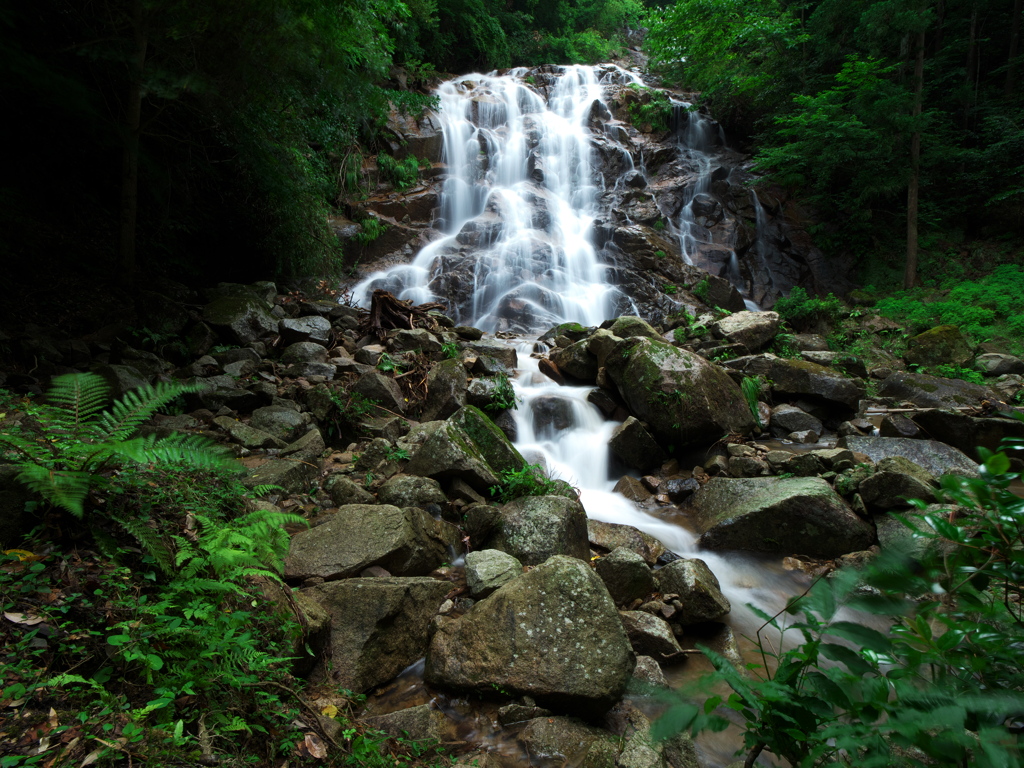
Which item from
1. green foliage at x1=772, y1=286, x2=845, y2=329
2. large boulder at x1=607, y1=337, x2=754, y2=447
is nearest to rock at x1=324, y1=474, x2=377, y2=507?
large boulder at x1=607, y1=337, x2=754, y2=447

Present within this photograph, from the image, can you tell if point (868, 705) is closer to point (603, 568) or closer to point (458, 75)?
point (603, 568)

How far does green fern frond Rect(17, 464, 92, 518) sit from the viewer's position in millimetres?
1962

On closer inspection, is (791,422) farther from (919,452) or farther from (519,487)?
(519,487)

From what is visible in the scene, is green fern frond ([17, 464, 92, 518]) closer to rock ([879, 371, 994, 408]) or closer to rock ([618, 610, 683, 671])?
rock ([618, 610, 683, 671])

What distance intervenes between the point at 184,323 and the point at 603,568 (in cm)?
606

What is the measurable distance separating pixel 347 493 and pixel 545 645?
7.02 ft

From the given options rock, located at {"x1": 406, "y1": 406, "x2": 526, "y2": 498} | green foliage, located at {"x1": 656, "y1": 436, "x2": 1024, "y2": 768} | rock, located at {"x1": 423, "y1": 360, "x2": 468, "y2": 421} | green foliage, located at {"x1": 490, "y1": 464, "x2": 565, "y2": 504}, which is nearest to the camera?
green foliage, located at {"x1": 656, "y1": 436, "x2": 1024, "y2": 768}

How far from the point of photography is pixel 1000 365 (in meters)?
9.35

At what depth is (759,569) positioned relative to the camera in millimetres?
4562

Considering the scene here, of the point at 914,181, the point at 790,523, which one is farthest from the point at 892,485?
the point at 914,181

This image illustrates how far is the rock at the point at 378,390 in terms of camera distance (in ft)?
19.4

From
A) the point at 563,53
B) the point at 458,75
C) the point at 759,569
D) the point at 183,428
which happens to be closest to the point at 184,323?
the point at 183,428

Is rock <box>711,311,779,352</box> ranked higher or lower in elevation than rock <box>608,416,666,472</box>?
higher

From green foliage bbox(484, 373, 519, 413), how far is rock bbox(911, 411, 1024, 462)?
538 centimetres
